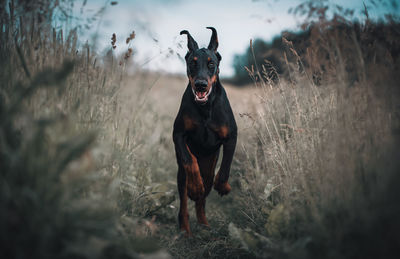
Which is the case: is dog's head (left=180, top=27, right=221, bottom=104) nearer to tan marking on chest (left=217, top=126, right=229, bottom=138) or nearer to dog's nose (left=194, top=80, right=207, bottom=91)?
dog's nose (left=194, top=80, right=207, bottom=91)

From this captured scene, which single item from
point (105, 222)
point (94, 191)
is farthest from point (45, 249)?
point (94, 191)

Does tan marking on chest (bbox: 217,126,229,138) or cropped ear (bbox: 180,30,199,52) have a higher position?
cropped ear (bbox: 180,30,199,52)

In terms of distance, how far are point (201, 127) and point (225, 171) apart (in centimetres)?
57

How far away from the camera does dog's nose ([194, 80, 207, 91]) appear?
9.29 ft

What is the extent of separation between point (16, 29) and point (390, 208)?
3223 mm

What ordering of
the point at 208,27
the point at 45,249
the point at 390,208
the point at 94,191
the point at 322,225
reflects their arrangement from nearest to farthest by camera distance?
1. the point at 45,249
2. the point at 390,208
3. the point at 322,225
4. the point at 94,191
5. the point at 208,27

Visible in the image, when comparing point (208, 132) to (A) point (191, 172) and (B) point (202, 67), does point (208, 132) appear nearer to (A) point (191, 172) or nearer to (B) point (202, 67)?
(A) point (191, 172)

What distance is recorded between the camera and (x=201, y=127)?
9.98ft

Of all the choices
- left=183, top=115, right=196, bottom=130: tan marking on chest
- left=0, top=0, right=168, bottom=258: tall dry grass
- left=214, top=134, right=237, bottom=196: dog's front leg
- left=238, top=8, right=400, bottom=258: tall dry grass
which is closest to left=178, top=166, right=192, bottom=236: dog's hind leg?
left=214, top=134, right=237, bottom=196: dog's front leg

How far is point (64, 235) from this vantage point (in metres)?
1.51

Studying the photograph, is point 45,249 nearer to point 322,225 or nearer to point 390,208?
point 322,225

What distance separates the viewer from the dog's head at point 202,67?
2.90 meters

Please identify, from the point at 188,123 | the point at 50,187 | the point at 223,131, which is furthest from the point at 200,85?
the point at 50,187

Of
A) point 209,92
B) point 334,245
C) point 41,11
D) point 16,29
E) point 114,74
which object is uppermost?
point 41,11
